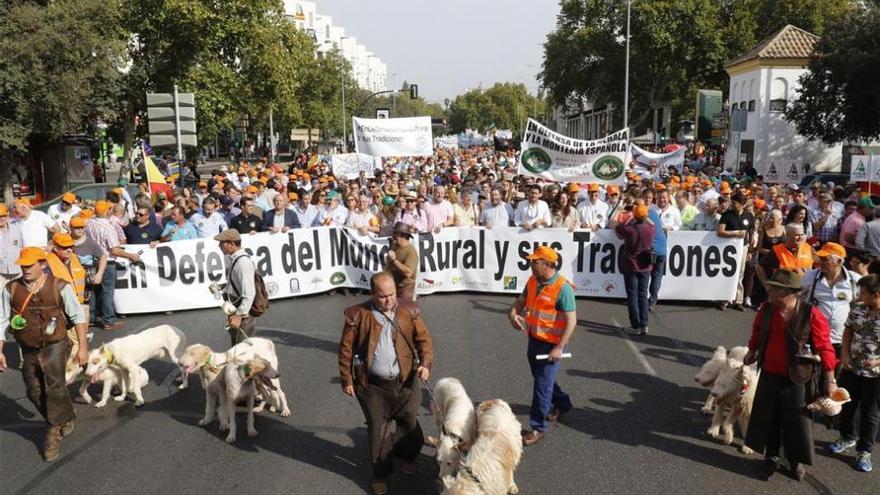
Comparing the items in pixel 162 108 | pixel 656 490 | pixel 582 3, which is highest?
pixel 582 3

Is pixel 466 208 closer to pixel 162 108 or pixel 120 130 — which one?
pixel 162 108

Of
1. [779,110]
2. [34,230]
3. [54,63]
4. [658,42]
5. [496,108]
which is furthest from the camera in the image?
[496,108]

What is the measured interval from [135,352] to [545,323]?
4.20 meters

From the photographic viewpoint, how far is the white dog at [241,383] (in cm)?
623

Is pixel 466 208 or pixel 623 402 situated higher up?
pixel 466 208

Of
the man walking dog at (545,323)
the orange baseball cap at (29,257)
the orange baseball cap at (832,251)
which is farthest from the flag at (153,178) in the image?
the orange baseball cap at (832,251)

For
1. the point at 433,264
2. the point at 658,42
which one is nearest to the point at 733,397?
the point at 433,264

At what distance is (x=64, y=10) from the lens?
23.6 metres

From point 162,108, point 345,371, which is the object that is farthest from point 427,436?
point 162,108

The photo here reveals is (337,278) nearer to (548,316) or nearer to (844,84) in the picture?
(548,316)

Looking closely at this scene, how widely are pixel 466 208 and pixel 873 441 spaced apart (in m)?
8.19

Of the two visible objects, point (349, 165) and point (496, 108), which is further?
point (496, 108)

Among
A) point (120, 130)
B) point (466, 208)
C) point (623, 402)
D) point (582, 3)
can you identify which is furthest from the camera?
point (582, 3)

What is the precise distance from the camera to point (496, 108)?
130750 mm
